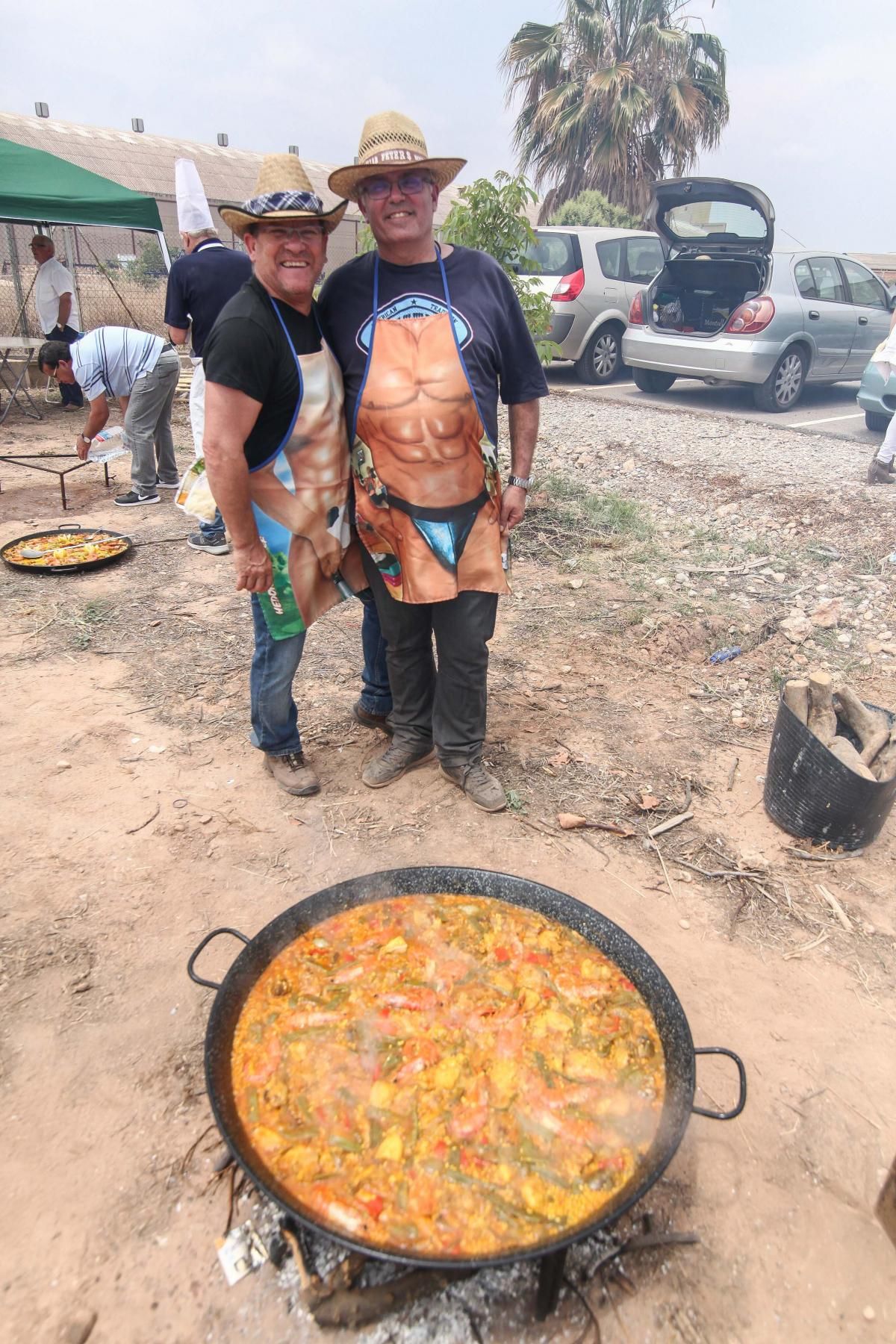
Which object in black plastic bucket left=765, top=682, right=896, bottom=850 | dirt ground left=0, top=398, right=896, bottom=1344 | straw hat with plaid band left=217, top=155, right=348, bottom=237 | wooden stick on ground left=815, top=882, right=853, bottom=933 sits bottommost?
dirt ground left=0, top=398, right=896, bottom=1344

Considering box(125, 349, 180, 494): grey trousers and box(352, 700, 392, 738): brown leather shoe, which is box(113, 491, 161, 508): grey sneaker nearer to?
box(125, 349, 180, 494): grey trousers

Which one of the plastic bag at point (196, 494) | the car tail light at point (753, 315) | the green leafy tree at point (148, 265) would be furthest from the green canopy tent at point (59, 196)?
the green leafy tree at point (148, 265)

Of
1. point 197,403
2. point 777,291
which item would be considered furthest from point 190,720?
point 777,291

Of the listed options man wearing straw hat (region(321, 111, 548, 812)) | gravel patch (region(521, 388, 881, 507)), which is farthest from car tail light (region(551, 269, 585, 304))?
man wearing straw hat (region(321, 111, 548, 812))

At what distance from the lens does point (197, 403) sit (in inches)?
219

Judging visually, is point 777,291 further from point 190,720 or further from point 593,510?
point 190,720

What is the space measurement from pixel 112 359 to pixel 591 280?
6390 mm

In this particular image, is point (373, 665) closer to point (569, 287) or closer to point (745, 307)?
point (745, 307)

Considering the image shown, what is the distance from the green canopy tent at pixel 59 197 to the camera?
27.2 feet

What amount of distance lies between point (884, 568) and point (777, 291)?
5.07 meters

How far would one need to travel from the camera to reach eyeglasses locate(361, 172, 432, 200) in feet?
7.82

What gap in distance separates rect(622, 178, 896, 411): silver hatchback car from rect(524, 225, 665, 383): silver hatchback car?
1.87 ft

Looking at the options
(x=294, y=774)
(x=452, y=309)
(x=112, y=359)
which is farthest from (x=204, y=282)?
(x=294, y=774)

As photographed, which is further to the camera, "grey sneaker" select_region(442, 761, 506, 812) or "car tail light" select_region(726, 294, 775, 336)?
"car tail light" select_region(726, 294, 775, 336)
